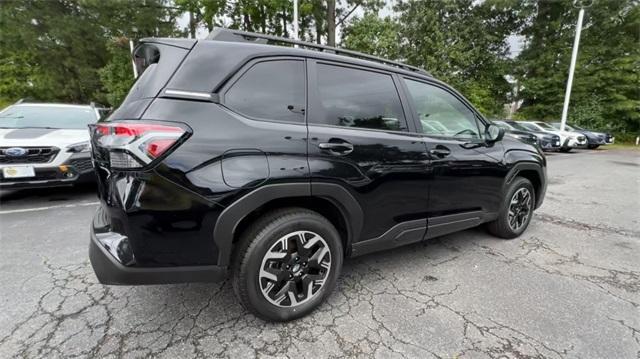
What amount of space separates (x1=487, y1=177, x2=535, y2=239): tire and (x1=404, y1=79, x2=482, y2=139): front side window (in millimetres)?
828

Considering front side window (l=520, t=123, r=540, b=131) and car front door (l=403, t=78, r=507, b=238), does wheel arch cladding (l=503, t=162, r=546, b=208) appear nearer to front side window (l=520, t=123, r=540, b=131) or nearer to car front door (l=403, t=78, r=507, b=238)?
car front door (l=403, t=78, r=507, b=238)

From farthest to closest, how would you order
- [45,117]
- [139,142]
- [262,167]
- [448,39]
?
[448,39] < [45,117] < [262,167] < [139,142]

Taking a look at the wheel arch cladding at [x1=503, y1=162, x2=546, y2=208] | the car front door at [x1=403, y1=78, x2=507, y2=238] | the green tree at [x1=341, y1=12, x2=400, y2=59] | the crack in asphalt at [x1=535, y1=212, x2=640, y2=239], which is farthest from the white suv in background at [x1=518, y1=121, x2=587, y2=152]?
the car front door at [x1=403, y1=78, x2=507, y2=238]

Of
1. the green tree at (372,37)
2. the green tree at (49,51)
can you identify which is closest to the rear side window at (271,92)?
the green tree at (372,37)

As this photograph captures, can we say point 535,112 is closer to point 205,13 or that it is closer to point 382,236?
point 205,13

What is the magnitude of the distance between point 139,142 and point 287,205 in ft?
3.02

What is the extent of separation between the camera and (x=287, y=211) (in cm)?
194

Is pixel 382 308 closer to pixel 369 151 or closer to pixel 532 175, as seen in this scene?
pixel 369 151

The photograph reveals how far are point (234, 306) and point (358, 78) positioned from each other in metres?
1.93

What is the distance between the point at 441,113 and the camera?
2.78m

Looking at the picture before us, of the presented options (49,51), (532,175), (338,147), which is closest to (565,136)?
(532,175)

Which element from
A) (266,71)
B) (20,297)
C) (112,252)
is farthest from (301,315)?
(20,297)

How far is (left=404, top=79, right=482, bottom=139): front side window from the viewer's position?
257 centimetres

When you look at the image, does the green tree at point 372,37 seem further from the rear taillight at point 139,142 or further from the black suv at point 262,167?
the rear taillight at point 139,142
